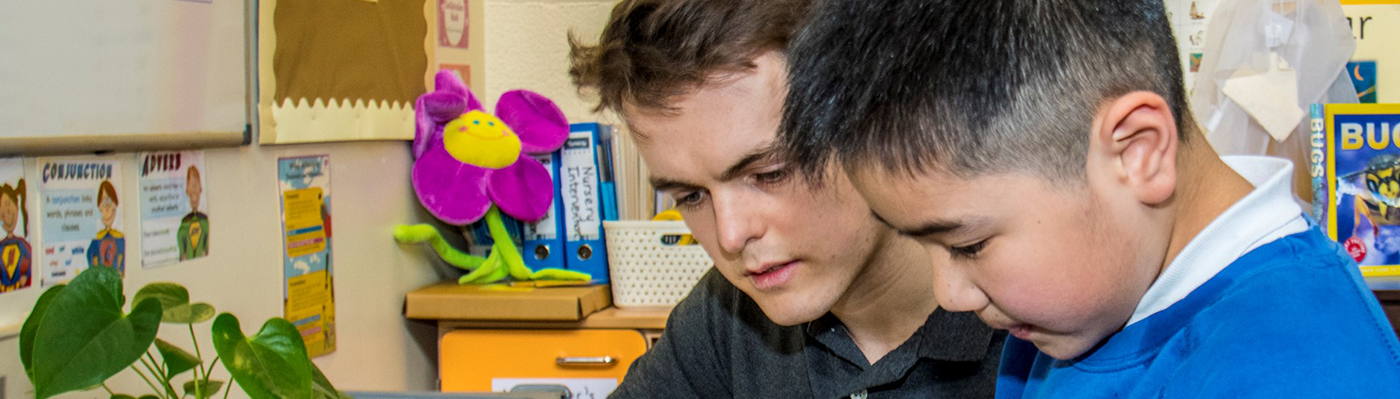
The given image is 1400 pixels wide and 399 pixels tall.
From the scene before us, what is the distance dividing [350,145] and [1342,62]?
1.48 metres

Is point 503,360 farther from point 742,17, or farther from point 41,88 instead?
point 742,17

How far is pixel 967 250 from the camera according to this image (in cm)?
68

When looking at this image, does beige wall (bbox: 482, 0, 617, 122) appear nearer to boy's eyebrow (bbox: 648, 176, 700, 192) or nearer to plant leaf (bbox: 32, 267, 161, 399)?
boy's eyebrow (bbox: 648, 176, 700, 192)

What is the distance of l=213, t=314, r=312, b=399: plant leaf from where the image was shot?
87cm

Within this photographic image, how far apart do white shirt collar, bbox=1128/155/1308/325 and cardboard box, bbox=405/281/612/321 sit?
1.15 meters

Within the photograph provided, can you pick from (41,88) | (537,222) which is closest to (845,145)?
(41,88)

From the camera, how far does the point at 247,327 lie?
56.1 inches

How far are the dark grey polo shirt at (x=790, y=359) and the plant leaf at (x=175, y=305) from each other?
481 millimetres

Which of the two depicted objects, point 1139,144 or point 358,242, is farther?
point 358,242

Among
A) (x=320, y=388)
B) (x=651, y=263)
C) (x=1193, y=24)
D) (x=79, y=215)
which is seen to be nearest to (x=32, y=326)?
(x=320, y=388)

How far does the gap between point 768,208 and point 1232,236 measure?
39 centimetres

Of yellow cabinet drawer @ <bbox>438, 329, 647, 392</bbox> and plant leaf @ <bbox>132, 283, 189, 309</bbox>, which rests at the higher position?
plant leaf @ <bbox>132, 283, 189, 309</bbox>

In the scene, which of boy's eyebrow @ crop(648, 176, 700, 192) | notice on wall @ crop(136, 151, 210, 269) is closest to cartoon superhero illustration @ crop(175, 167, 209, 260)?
notice on wall @ crop(136, 151, 210, 269)

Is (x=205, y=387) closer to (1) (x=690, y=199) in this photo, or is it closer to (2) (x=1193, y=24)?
(1) (x=690, y=199)
